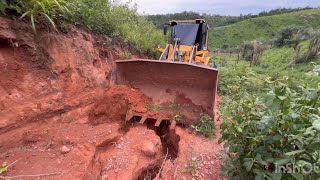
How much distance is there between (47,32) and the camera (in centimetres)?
360

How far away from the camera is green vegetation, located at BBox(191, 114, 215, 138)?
4176mm

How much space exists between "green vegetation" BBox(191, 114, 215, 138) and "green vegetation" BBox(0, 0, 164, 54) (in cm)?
269

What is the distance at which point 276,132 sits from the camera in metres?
1.98

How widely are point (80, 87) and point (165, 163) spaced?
1.87m

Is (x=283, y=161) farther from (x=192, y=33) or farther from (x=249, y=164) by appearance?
(x=192, y=33)

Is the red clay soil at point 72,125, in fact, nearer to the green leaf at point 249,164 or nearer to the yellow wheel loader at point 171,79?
the yellow wheel loader at point 171,79

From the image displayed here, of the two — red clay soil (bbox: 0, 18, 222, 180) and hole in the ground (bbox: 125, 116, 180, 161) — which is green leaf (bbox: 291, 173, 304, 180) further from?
hole in the ground (bbox: 125, 116, 180, 161)

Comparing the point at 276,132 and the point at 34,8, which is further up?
the point at 34,8

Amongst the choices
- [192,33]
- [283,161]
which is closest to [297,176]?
[283,161]

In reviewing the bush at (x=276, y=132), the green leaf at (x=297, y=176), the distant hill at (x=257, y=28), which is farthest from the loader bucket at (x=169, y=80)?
the distant hill at (x=257, y=28)

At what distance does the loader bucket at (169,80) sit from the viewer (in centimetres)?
463

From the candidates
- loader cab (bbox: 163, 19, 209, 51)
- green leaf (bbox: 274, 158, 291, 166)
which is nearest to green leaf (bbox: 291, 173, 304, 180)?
green leaf (bbox: 274, 158, 291, 166)

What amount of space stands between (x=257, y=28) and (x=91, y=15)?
45764 mm

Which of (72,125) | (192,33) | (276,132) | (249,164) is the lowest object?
(72,125)
